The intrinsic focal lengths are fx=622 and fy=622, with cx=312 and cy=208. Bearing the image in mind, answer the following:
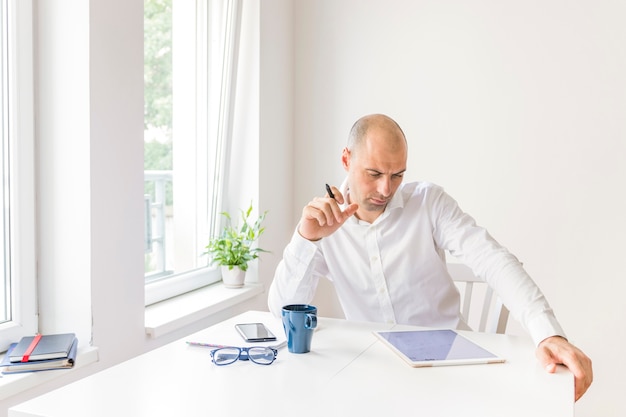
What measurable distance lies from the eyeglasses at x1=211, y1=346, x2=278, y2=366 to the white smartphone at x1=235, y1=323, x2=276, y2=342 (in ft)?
0.41

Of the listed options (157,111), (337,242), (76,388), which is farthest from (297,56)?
(76,388)

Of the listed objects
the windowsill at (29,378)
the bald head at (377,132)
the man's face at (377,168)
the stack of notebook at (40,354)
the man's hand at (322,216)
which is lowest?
the windowsill at (29,378)

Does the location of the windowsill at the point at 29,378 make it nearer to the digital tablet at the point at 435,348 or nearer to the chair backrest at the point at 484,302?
the digital tablet at the point at 435,348

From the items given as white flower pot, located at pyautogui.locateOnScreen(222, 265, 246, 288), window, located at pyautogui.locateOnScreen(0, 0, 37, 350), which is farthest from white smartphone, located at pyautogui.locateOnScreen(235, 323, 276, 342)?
white flower pot, located at pyautogui.locateOnScreen(222, 265, 246, 288)

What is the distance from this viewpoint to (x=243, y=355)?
1.43 meters

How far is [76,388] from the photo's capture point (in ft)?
4.07

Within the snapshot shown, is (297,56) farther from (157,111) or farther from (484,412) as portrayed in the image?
(484,412)

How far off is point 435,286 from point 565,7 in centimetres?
166

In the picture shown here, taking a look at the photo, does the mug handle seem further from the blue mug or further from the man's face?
the man's face

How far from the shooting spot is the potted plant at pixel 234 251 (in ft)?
9.75

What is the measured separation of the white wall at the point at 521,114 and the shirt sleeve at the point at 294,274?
1.50 metres

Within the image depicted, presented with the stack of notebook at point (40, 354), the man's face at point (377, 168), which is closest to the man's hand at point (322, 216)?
the man's face at point (377, 168)

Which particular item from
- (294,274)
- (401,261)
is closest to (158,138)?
(294,274)

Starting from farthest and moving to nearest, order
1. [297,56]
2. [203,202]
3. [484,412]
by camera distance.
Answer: [297,56]
[203,202]
[484,412]
